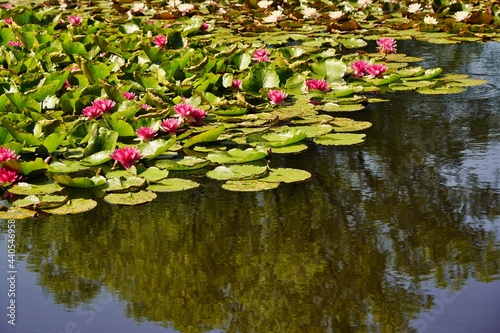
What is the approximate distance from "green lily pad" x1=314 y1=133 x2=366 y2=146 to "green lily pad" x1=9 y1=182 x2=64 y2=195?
4.17 ft

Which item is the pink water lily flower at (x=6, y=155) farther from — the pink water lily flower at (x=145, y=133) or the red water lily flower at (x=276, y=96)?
the red water lily flower at (x=276, y=96)

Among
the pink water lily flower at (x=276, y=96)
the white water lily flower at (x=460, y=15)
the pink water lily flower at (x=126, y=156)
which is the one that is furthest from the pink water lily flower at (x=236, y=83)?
the white water lily flower at (x=460, y=15)

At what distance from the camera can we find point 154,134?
3777 mm

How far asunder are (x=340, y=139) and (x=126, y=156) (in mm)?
1062

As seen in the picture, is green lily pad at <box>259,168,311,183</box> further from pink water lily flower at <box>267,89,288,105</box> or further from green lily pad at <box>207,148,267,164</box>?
pink water lily flower at <box>267,89,288,105</box>

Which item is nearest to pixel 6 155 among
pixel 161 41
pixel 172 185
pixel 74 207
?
pixel 74 207

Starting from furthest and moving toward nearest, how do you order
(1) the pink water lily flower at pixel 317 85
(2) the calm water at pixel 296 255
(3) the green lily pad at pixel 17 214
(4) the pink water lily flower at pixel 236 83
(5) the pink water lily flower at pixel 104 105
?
(4) the pink water lily flower at pixel 236 83, (1) the pink water lily flower at pixel 317 85, (5) the pink water lily flower at pixel 104 105, (3) the green lily pad at pixel 17 214, (2) the calm water at pixel 296 255

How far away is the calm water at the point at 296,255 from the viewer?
2.21m

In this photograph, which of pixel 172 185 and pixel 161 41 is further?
pixel 161 41

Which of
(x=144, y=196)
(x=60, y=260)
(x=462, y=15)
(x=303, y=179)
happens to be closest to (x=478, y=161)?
(x=303, y=179)

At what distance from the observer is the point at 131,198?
3129 mm

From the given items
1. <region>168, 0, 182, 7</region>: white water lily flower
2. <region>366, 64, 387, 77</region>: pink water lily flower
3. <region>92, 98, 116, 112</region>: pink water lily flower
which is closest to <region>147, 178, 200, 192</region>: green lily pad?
<region>92, 98, 116, 112</region>: pink water lily flower

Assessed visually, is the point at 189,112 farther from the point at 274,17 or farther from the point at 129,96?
the point at 274,17

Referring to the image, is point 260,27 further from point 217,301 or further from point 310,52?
point 217,301
